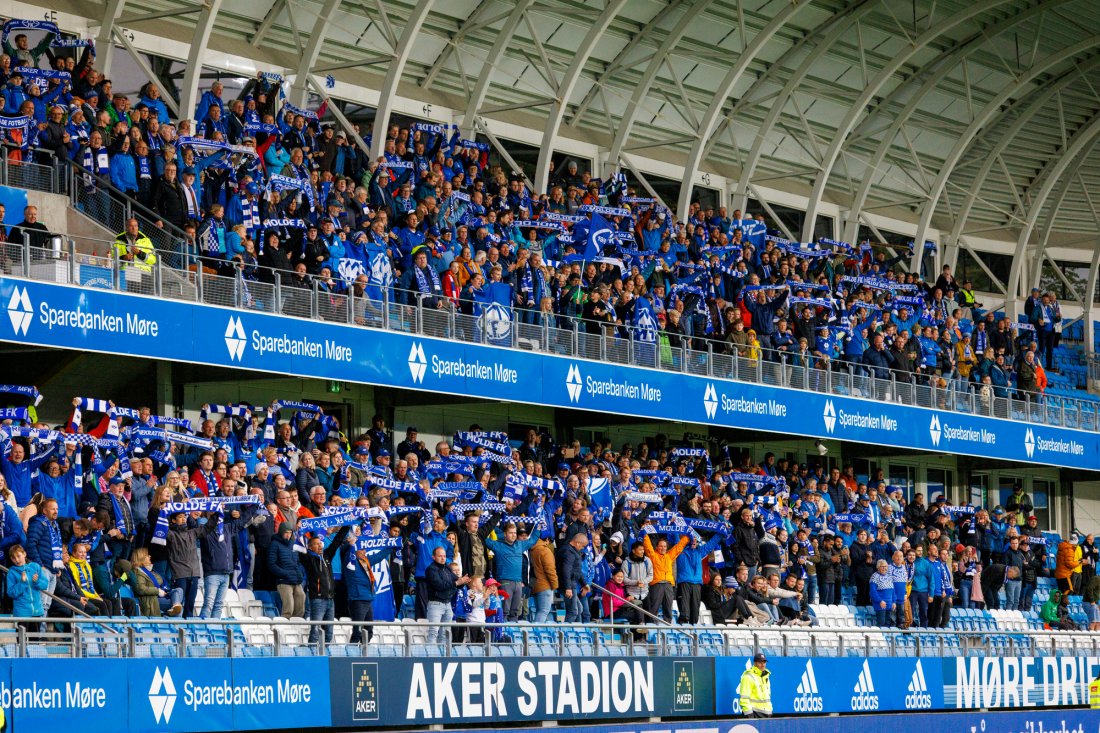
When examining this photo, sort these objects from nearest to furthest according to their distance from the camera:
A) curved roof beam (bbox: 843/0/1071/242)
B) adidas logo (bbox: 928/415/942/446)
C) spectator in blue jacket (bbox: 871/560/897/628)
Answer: spectator in blue jacket (bbox: 871/560/897/628) < adidas logo (bbox: 928/415/942/446) < curved roof beam (bbox: 843/0/1071/242)

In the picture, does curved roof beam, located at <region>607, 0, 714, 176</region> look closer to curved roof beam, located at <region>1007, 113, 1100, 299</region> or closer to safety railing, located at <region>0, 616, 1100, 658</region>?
curved roof beam, located at <region>1007, 113, 1100, 299</region>

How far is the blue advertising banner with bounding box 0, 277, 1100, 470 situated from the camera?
769 inches

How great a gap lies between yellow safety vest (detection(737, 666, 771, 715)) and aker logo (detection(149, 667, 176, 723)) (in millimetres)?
7231

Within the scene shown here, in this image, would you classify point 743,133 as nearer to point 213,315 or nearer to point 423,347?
point 423,347

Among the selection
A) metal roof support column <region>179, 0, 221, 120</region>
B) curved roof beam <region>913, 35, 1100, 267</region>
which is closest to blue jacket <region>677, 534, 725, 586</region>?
metal roof support column <region>179, 0, 221, 120</region>

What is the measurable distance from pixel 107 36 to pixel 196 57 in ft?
4.11

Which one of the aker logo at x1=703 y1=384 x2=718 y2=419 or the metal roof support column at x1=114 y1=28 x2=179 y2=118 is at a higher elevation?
the metal roof support column at x1=114 y1=28 x2=179 y2=118

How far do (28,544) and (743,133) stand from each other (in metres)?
22.2

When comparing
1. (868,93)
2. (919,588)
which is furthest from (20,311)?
(868,93)

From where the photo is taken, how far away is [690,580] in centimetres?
2209

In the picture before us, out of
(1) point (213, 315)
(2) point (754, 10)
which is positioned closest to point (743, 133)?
(2) point (754, 10)

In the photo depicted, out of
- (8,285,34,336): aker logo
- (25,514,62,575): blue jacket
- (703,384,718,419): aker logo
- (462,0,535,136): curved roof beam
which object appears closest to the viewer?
(25,514,62,575): blue jacket

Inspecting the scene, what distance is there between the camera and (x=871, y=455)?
33.9 meters

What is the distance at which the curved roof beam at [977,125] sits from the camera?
34719 mm
